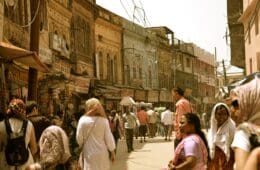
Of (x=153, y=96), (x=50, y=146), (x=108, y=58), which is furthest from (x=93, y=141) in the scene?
(x=153, y=96)

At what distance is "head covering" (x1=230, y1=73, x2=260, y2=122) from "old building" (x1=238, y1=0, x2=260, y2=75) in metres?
20.2

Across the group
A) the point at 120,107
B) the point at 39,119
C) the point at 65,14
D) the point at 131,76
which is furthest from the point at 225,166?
the point at 131,76

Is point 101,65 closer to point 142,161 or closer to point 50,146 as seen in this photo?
point 142,161

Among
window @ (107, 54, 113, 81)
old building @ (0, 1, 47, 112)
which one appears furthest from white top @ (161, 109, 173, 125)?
old building @ (0, 1, 47, 112)

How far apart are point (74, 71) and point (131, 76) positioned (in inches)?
710

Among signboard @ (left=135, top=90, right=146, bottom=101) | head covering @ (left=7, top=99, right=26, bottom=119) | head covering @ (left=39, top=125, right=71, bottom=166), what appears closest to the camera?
head covering @ (left=7, top=99, right=26, bottom=119)

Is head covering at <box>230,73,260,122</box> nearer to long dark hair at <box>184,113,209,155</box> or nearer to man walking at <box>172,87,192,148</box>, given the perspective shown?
long dark hair at <box>184,113,209,155</box>

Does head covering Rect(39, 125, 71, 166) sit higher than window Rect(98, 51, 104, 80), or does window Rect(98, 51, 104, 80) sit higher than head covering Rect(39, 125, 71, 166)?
window Rect(98, 51, 104, 80)

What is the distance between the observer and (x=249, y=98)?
3174 mm

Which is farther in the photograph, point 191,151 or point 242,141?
point 191,151

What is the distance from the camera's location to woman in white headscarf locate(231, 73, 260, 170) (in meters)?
3.16

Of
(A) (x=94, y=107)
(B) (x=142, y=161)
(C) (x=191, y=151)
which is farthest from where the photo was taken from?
(B) (x=142, y=161)

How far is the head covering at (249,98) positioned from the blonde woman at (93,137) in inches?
208

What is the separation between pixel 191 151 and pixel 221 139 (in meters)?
1.74
